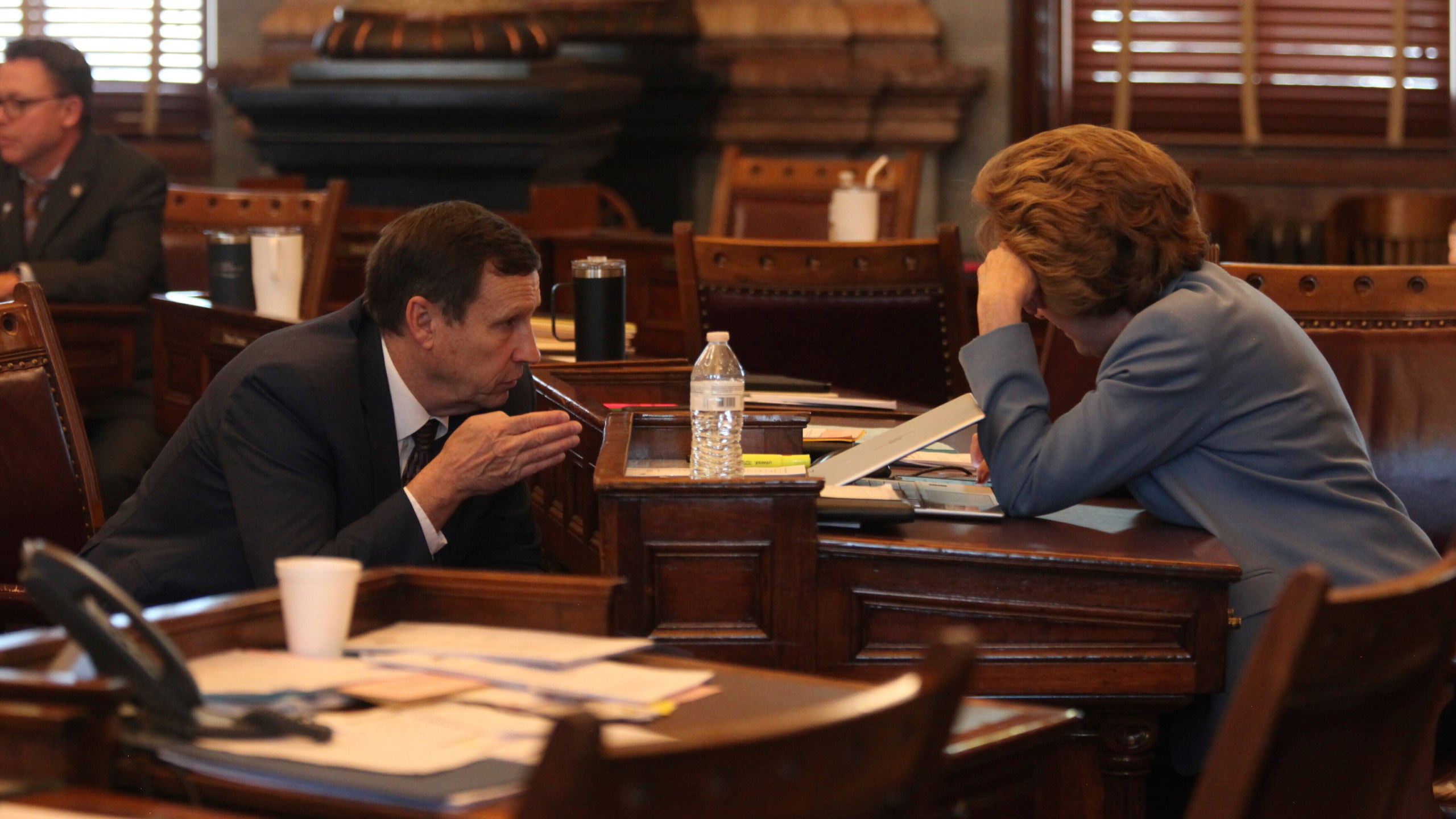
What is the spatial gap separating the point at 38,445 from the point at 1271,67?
571cm

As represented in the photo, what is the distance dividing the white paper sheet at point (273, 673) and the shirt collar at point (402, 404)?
1002mm

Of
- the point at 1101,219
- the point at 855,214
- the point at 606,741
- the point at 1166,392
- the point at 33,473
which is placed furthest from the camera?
the point at 855,214

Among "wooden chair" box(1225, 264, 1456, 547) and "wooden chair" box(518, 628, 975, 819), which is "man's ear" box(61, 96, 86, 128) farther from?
"wooden chair" box(518, 628, 975, 819)

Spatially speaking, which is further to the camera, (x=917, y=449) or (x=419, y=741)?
(x=917, y=449)

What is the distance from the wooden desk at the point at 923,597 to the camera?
199cm

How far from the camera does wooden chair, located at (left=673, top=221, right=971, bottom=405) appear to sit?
142 inches

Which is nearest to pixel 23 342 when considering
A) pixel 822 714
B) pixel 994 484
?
pixel 994 484

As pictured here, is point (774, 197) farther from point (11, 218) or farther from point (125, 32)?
point (125, 32)

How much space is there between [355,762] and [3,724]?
0.80ft

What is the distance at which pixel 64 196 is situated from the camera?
445cm

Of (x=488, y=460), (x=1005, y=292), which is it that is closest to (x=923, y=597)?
(x=1005, y=292)

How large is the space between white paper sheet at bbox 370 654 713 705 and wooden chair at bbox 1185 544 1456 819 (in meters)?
0.41

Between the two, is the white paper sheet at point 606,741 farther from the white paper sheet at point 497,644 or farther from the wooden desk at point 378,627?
the white paper sheet at point 497,644

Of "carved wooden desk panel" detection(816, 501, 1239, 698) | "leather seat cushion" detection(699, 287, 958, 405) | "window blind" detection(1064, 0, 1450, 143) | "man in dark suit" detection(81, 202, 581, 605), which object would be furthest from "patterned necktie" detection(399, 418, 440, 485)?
"window blind" detection(1064, 0, 1450, 143)
